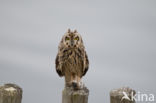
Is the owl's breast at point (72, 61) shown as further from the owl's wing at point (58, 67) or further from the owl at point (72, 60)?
the owl's wing at point (58, 67)

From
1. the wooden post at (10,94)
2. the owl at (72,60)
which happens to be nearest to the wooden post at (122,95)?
the wooden post at (10,94)

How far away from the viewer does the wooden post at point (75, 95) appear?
334 centimetres

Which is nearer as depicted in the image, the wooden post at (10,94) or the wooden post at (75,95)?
the wooden post at (10,94)

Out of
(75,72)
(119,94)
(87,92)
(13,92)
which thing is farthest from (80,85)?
(75,72)

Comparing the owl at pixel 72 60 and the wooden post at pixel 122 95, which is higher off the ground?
the owl at pixel 72 60

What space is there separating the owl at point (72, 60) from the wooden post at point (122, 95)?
177cm

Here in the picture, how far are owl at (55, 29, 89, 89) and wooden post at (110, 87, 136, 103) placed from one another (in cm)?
177

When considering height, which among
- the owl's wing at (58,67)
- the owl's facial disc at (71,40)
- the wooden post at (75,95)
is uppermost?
the owl's facial disc at (71,40)

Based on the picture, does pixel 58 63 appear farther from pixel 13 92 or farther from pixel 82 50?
pixel 13 92

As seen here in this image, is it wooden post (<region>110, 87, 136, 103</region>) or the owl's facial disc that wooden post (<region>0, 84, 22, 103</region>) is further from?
the owl's facial disc

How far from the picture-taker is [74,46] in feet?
16.6

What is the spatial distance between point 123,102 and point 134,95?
0.61 ft

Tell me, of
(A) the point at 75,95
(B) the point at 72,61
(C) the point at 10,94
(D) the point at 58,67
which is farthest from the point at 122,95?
(D) the point at 58,67

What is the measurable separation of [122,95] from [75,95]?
25.0 inches
